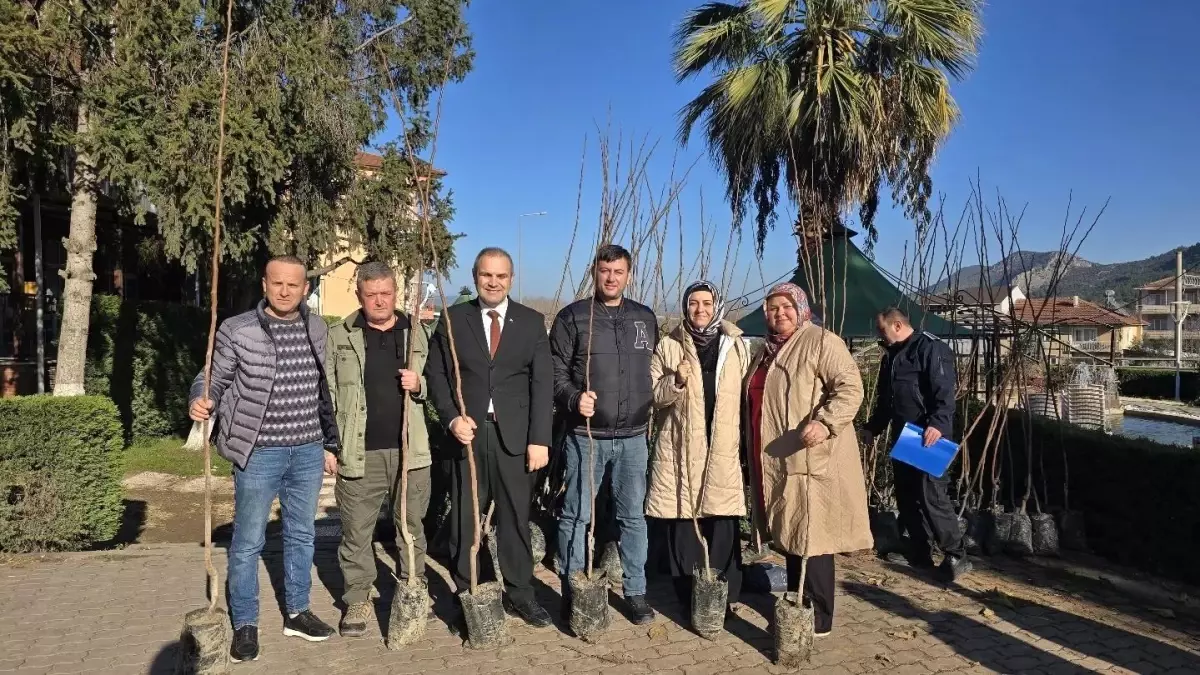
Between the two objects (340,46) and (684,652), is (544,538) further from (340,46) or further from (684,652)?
(340,46)

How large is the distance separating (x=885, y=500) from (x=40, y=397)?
6249 millimetres

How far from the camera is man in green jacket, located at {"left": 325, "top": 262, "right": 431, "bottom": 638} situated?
342 cm

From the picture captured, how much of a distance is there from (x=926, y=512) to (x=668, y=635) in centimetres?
197

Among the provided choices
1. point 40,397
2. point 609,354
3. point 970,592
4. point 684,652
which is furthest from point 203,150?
point 970,592

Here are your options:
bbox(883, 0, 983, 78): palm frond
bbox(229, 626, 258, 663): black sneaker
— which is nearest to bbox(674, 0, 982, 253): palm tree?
bbox(883, 0, 983, 78): palm frond

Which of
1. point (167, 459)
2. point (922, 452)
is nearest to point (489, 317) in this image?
point (922, 452)

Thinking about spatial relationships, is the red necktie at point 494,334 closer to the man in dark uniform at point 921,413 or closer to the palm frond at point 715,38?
the man in dark uniform at point 921,413

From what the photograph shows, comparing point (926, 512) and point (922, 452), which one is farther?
point (926, 512)

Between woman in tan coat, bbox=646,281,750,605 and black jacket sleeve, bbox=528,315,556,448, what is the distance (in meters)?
0.53

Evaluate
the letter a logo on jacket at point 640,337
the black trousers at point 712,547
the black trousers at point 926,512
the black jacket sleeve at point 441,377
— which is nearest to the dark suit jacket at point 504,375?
the black jacket sleeve at point 441,377

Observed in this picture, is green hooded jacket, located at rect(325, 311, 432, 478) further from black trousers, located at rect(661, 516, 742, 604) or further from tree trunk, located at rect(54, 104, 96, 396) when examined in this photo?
tree trunk, located at rect(54, 104, 96, 396)

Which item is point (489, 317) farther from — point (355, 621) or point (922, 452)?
point (922, 452)

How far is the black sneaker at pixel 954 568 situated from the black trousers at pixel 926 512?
36mm

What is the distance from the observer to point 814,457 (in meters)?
3.31
